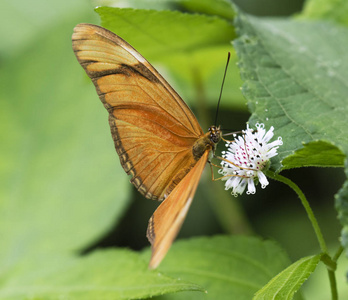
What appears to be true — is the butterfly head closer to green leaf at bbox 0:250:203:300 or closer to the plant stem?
the plant stem

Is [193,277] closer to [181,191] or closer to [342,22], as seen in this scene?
[181,191]

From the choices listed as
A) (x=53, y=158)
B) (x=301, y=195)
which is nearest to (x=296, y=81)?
(x=301, y=195)

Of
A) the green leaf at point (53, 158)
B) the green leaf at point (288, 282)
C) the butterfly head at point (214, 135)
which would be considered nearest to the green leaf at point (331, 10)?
the butterfly head at point (214, 135)

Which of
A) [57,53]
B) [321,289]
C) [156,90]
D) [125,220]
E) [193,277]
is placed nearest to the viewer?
[156,90]

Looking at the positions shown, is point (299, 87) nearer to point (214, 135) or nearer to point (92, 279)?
point (214, 135)

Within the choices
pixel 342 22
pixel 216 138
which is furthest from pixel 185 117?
pixel 342 22

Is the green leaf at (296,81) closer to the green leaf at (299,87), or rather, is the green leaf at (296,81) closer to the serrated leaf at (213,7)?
the green leaf at (299,87)

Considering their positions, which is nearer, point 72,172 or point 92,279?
point 92,279
